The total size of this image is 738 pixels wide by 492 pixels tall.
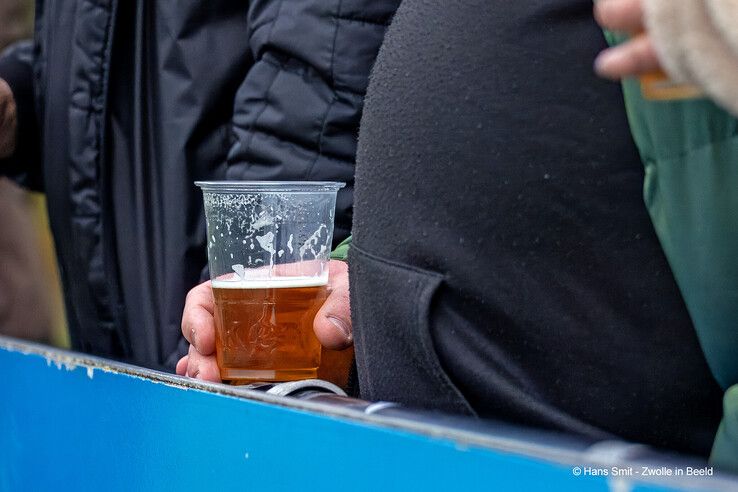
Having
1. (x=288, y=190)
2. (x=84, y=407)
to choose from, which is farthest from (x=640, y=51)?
(x=84, y=407)

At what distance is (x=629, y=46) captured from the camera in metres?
0.55

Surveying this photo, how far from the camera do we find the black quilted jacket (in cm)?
163

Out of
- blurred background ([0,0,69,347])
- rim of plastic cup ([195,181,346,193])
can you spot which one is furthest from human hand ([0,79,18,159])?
rim of plastic cup ([195,181,346,193])

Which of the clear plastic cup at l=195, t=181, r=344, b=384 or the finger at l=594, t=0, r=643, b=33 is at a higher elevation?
the finger at l=594, t=0, r=643, b=33

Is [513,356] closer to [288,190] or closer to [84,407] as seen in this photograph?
[288,190]

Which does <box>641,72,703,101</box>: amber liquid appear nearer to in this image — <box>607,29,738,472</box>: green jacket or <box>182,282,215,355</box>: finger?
<box>607,29,738,472</box>: green jacket

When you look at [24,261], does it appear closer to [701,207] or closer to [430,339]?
[430,339]

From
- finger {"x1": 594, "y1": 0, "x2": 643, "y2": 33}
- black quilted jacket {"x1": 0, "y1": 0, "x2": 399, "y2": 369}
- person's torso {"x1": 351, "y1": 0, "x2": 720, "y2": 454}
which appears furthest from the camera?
black quilted jacket {"x1": 0, "y1": 0, "x2": 399, "y2": 369}

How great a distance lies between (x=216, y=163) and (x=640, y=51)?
1357 mm

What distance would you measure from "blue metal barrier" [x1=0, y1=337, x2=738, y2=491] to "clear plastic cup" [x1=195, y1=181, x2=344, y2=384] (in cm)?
12

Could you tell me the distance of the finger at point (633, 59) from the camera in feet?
1.79

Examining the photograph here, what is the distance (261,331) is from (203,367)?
109 mm

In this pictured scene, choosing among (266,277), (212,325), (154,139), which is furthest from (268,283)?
(154,139)

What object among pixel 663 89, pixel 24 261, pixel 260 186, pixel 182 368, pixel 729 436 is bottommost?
pixel 24 261
